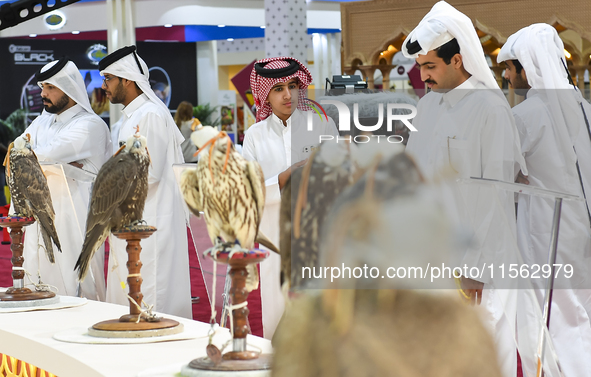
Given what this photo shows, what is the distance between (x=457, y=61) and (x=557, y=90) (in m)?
0.82

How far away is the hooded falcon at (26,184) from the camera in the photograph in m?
2.46

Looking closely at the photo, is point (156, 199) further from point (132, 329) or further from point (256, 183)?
point (256, 183)

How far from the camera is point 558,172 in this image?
9.21 feet

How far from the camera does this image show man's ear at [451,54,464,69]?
7.05 feet

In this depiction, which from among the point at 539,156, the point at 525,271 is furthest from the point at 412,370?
the point at 539,156

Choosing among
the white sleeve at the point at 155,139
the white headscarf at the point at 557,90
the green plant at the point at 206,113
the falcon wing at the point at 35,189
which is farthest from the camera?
the green plant at the point at 206,113

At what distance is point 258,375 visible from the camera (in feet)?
4.06

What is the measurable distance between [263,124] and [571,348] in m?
1.66

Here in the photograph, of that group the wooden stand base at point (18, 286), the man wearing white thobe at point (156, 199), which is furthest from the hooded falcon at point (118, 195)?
the man wearing white thobe at point (156, 199)

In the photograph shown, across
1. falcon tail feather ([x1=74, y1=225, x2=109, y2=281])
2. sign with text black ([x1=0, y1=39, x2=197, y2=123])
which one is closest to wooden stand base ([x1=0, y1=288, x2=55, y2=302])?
falcon tail feather ([x1=74, y1=225, x2=109, y2=281])

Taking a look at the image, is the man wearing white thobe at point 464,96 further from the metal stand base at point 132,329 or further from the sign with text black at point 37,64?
the sign with text black at point 37,64

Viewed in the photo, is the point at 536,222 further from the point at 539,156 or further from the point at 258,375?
the point at 258,375

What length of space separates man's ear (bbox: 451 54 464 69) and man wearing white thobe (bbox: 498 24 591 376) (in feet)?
2.66

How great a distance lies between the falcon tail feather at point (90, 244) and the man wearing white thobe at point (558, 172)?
172cm
